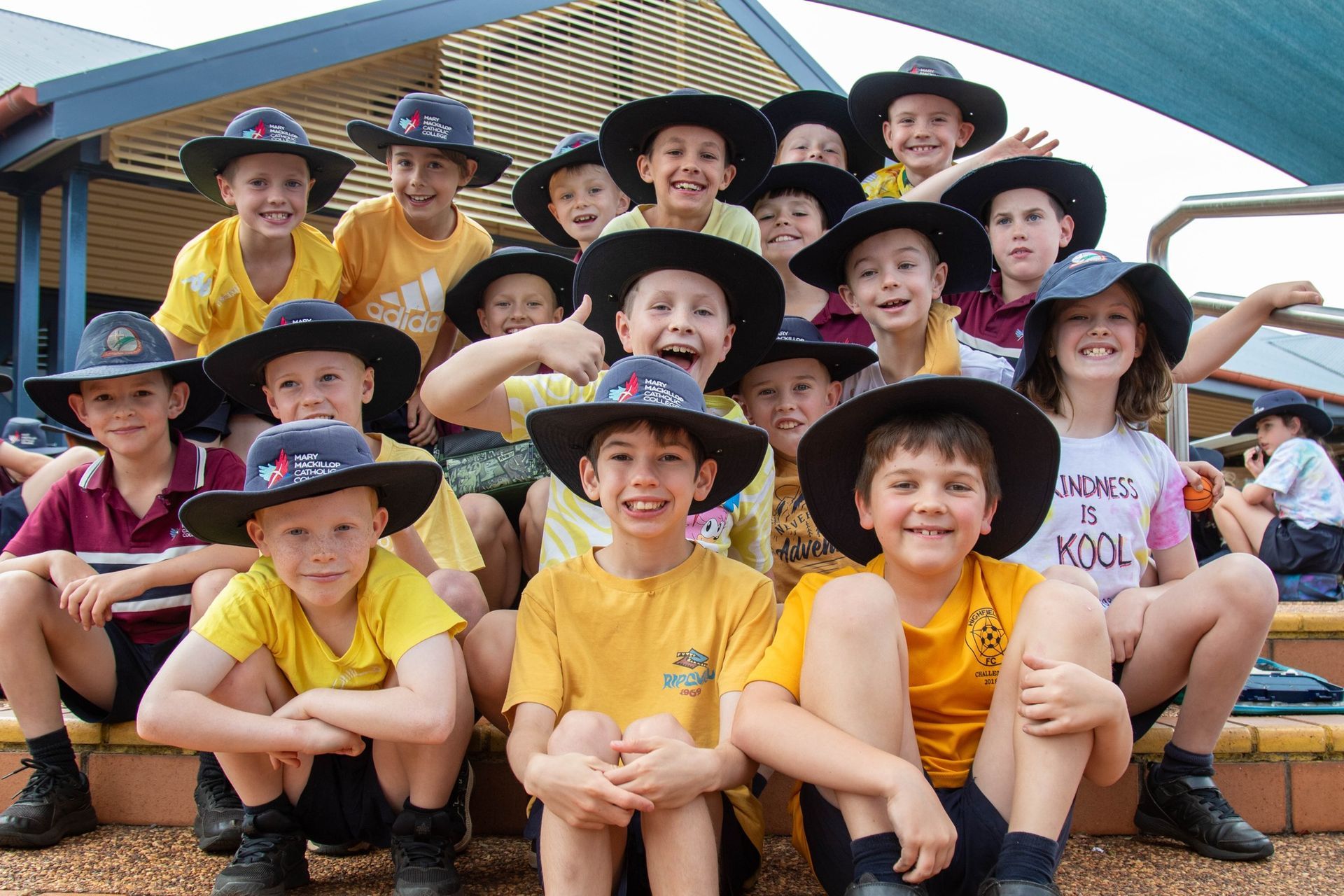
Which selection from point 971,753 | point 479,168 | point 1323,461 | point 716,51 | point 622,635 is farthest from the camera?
point 716,51

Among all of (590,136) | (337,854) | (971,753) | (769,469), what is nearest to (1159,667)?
Result: (971,753)

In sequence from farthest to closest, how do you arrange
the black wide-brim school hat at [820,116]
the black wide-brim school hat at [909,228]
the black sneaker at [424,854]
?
1. the black wide-brim school hat at [820,116]
2. the black wide-brim school hat at [909,228]
3. the black sneaker at [424,854]

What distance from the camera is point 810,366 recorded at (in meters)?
2.91

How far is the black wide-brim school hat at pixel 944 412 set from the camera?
1.93 metres

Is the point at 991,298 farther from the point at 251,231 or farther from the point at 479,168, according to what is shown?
the point at 251,231

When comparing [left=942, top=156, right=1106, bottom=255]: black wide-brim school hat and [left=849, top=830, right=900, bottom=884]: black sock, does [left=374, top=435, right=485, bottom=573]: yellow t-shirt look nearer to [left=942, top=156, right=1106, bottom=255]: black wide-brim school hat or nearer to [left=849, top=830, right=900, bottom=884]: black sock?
[left=849, top=830, right=900, bottom=884]: black sock

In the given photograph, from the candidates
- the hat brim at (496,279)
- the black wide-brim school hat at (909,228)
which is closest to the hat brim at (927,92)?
the black wide-brim school hat at (909,228)

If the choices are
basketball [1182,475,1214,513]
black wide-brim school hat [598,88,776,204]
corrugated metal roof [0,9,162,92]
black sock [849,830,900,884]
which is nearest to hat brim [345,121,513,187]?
black wide-brim school hat [598,88,776,204]

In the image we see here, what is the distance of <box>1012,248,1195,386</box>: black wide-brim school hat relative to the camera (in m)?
2.47

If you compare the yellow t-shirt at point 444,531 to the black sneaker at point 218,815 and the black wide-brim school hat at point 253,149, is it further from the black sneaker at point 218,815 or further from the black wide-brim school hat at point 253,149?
the black wide-brim school hat at point 253,149

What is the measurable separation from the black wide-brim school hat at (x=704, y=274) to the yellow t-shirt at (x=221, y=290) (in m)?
1.19

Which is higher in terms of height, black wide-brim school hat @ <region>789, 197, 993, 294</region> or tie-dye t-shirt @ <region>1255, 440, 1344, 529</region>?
black wide-brim school hat @ <region>789, 197, 993, 294</region>

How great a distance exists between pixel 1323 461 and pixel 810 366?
4531 mm

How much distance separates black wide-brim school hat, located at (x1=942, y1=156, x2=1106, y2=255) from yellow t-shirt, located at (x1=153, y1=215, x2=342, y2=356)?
7.01ft
